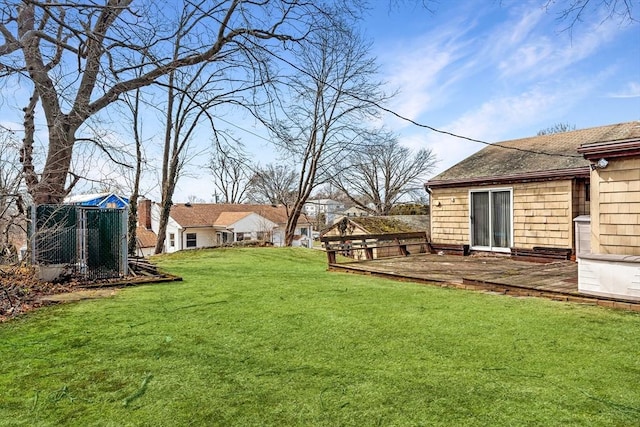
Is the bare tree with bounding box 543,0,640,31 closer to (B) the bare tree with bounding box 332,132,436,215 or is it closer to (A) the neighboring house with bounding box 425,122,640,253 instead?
(A) the neighboring house with bounding box 425,122,640,253

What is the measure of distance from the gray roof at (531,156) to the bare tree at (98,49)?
6826 millimetres

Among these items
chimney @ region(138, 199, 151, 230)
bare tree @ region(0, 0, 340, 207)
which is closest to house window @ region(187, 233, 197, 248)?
chimney @ region(138, 199, 151, 230)

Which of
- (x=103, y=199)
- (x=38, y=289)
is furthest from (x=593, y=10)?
(x=103, y=199)

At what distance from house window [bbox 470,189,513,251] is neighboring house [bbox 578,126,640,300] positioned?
4993 millimetres

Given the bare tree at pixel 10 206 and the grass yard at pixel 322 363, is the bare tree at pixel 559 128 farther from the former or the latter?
the bare tree at pixel 10 206

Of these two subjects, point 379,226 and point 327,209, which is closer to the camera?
point 379,226

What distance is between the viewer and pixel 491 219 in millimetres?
11602

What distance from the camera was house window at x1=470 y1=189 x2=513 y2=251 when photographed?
11266 mm

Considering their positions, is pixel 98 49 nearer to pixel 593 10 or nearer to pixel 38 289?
pixel 38 289

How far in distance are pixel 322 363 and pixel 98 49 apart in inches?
213

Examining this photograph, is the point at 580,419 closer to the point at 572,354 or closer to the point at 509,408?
the point at 509,408

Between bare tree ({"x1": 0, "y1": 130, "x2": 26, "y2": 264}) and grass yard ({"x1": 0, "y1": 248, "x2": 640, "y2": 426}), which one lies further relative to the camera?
bare tree ({"x1": 0, "y1": 130, "x2": 26, "y2": 264})

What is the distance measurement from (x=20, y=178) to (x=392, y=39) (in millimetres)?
8626

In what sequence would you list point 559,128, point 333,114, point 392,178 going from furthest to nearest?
point 392,178 → point 559,128 → point 333,114
